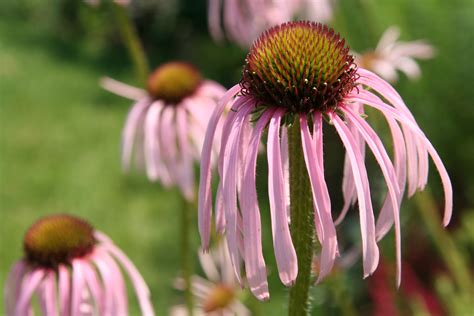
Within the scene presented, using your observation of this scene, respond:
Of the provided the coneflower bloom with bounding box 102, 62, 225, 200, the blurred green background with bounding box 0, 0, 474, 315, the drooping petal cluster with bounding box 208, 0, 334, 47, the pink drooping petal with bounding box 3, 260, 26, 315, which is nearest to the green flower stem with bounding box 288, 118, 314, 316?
the pink drooping petal with bounding box 3, 260, 26, 315

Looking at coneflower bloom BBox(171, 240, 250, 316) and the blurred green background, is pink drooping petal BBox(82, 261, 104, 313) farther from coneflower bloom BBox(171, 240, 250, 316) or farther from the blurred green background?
the blurred green background

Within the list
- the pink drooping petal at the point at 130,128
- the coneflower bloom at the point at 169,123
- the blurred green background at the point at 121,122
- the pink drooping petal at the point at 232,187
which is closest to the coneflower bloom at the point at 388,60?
the blurred green background at the point at 121,122

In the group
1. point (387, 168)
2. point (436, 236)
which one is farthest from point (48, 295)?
point (436, 236)

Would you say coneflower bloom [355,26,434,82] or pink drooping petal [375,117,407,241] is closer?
pink drooping petal [375,117,407,241]

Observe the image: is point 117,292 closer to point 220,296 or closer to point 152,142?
point 152,142

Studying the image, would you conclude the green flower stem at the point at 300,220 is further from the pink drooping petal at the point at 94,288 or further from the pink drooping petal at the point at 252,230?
the pink drooping petal at the point at 94,288

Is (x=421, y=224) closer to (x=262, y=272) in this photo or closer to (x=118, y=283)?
(x=118, y=283)
